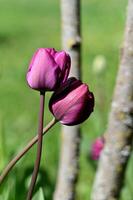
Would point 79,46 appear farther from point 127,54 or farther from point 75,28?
point 127,54

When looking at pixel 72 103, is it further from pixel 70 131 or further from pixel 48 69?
pixel 70 131

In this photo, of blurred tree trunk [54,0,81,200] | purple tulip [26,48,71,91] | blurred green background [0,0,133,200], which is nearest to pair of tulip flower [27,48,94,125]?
purple tulip [26,48,71,91]

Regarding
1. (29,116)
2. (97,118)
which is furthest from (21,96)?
(97,118)

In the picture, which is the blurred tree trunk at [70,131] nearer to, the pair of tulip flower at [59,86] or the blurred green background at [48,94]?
the blurred green background at [48,94]

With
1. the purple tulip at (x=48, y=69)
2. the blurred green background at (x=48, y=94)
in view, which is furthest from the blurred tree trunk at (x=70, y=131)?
the purple tulip at (x=48, y=69)

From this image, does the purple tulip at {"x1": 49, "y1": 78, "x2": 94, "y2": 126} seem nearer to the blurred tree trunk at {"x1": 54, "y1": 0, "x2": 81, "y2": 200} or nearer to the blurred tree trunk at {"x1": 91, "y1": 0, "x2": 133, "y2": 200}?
the blurred tree trunk at {"x1": 91, "y1": 0, "x2": 133, "y2": 200}
